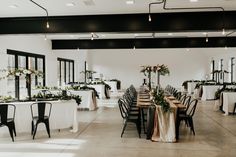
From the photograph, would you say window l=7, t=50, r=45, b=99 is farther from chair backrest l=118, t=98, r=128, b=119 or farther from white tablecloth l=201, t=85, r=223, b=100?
white tablecloth l=201, t=85, r=223, b=100

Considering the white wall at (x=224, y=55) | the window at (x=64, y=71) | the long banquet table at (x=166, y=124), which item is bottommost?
the long banquet table at (x=166, y=124)

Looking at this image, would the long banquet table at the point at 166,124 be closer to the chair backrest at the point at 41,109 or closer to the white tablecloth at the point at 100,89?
the chair backrest at the point at 41,109

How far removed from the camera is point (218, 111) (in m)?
10.9

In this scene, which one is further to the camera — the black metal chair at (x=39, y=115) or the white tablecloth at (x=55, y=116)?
the white tablecloth at (x=55, y=116)

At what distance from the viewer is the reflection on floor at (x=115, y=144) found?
17.4 feet

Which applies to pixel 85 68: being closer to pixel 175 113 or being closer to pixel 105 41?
pixel 105 41

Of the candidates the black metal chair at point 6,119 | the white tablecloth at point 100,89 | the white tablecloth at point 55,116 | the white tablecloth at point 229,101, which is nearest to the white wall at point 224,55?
the white tablecloth at point 229,101

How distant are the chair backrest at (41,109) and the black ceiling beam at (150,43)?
7793 millimetres

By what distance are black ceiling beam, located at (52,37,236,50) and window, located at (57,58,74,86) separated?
1.99 m

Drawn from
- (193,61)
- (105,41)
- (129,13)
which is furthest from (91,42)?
(193,61)

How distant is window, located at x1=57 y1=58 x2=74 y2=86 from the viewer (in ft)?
54.0

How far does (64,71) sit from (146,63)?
821 cm

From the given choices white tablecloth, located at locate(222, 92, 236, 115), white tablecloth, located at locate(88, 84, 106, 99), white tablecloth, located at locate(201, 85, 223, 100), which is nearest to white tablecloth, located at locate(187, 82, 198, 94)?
white tablecloth, located at locate(201, 85, 223, 100)

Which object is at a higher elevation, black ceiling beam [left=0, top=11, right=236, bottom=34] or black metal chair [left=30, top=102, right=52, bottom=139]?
black ceiling beam [left=0, top=11, right=236, bottom=34]
